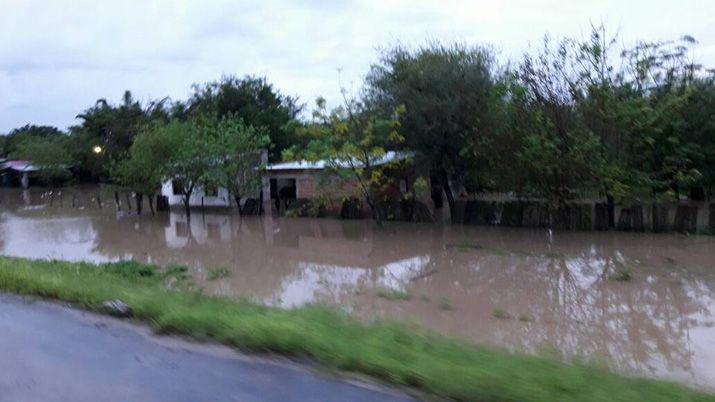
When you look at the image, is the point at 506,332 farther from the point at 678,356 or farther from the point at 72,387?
the point at 72,387

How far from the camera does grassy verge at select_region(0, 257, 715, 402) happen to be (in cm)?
469

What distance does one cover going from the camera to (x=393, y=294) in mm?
13445

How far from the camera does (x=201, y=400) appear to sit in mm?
4844

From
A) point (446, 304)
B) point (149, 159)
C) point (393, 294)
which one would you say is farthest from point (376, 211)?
point (446, 304)

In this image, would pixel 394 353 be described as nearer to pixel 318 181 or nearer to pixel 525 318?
pixel 525 318

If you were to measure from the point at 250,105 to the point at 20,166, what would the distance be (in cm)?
3418

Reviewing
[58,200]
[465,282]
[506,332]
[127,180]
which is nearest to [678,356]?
[506,332]

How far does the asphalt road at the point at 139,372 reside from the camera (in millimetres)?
4957

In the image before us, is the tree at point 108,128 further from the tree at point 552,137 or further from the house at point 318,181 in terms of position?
the tree at point 552,137

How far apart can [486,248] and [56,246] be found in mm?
15757

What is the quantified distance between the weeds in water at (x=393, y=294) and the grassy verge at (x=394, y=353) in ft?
A: 16.1

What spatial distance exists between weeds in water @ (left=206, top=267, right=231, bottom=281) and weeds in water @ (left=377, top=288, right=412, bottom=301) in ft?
14.5

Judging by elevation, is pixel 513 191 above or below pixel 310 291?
above

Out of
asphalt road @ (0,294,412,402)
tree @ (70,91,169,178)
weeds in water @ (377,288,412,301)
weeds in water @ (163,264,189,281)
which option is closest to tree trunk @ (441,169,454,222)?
weeds in water @ (163,264,189,281)
